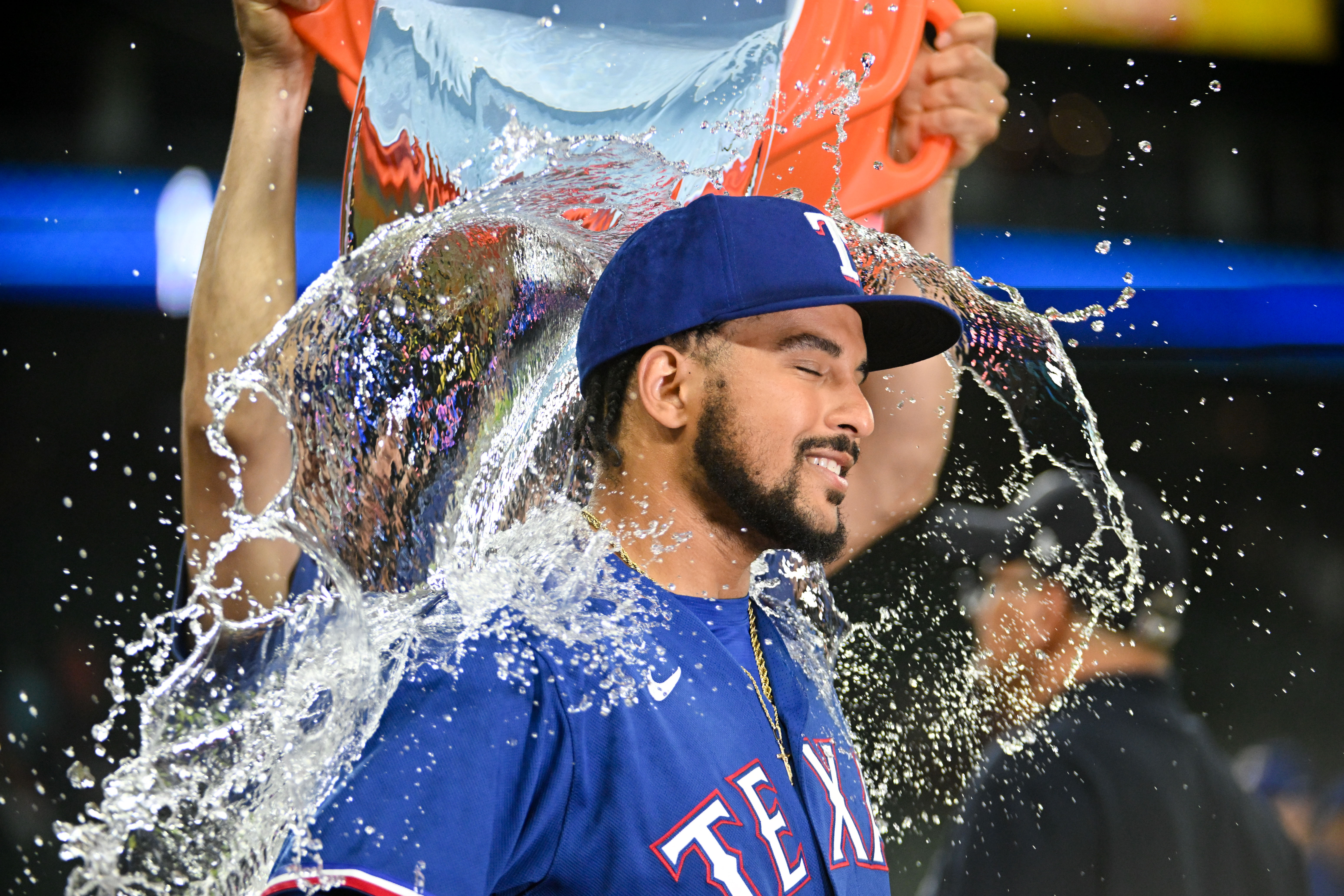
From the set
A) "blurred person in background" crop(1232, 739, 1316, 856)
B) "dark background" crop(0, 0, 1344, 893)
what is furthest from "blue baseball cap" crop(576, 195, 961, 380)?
"blurred person in background" crop(1232, 739, 1316, 856)

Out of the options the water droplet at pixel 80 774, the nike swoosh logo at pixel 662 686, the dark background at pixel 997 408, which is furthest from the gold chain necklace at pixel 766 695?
the water droplet at pixel 80 774

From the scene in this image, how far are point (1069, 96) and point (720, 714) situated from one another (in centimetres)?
204

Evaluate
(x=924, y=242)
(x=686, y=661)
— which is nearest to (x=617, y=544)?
(x=686, y=661)

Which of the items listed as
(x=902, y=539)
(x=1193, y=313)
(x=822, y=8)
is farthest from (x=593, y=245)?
(x=1193, y=313)

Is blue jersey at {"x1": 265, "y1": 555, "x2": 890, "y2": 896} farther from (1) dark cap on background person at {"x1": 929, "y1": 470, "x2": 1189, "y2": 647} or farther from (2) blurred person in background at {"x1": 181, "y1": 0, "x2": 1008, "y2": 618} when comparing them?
(1) dark cap on background person at {"x1": 929, "y1": 470, "x2": 1189, "y2": 647}

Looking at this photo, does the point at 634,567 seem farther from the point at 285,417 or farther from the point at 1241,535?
the point at 1241,535

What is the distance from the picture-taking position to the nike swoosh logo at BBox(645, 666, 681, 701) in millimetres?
843

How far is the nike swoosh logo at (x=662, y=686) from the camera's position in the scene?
0.84m

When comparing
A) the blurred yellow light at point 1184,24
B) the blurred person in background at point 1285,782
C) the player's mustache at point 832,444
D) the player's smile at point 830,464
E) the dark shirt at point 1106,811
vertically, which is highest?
the blurred yellow light at point 1184,24

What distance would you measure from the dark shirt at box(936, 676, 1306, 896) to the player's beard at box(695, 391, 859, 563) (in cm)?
105

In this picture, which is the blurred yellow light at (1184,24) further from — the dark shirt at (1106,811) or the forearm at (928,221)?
the dark shirt at (1106,811)

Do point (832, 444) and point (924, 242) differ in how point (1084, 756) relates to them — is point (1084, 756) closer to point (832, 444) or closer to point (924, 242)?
point (924, 242)

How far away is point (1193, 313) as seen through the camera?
106 inches

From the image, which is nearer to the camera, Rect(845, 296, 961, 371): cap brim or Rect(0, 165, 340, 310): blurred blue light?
Rect(845, 296, 961, 371): cap brim
